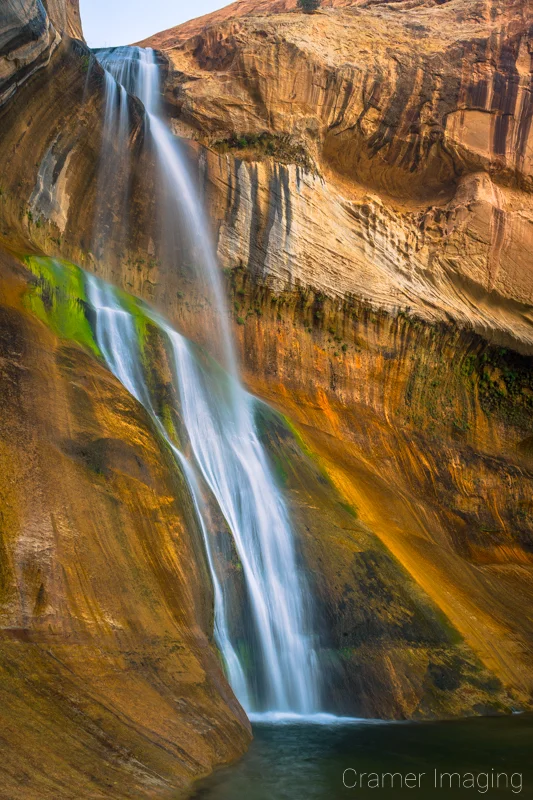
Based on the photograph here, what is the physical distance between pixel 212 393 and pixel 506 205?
12425 mm

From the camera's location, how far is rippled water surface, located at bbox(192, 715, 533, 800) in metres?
5.98

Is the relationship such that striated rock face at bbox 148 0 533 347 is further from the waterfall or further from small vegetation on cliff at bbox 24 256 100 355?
small vegetation on cliff at bbox 24 256 100 355

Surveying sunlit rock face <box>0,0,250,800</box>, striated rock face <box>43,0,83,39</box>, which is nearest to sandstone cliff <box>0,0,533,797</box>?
sunlit rock face <box>0,0,250,800</box>

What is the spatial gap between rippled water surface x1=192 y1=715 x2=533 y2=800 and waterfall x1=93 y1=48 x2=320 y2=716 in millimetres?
843

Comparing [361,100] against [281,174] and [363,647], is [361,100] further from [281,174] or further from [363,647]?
[363,647]

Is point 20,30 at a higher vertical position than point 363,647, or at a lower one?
higher

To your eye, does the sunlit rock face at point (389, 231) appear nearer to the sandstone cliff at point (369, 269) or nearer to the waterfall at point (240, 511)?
the sandstone cliff at point (369, 269)

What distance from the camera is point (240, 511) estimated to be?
410 inches

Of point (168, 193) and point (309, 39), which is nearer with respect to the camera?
point (168, 193)

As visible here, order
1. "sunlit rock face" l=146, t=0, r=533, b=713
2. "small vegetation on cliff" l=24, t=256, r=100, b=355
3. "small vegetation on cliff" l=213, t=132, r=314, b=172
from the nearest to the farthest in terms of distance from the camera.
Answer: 1. "small vegetation on cliff" l=24, t=256, r=100, b=355
2. "sunlit rock face" l=146, t=0, r=533, b=713
3. "small vegetation on cliff" l=213, t=132, r=314, b=172

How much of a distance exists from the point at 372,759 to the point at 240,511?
4.15m

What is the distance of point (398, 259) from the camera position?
19.5 m

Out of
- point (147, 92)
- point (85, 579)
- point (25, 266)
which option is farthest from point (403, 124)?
point (85, 579)

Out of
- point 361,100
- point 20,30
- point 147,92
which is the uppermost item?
point 20,30
